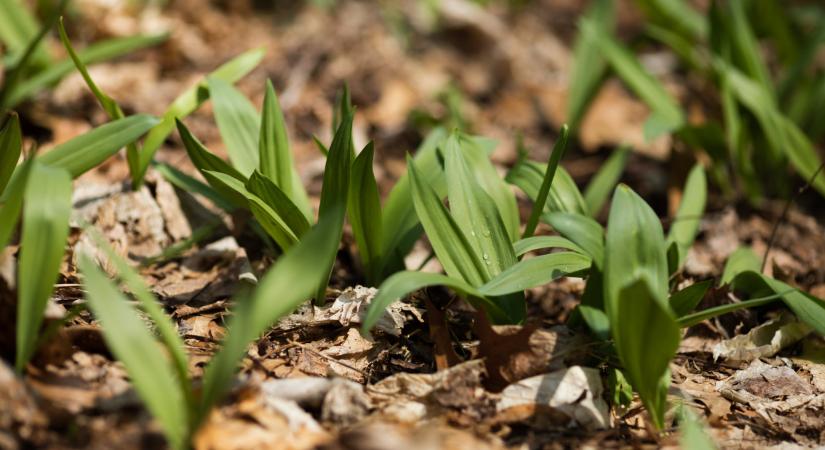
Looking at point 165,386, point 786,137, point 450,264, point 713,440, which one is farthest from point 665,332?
point 786,137

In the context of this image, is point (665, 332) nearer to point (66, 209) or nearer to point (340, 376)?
point (340, 376)

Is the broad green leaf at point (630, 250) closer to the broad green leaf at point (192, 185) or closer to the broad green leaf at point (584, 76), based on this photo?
the broad green leaf at point (192, 185)

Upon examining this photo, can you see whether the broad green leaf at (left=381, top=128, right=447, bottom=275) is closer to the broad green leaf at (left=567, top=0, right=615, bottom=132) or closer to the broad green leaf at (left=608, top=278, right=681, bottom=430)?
the broad green leaf at (left=608, top=278, right=681, bottom=430)

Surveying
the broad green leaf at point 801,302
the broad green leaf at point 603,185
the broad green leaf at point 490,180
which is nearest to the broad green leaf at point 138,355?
the broad green leaf at point 490,180

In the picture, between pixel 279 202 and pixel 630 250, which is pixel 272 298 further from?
pixel 630 250

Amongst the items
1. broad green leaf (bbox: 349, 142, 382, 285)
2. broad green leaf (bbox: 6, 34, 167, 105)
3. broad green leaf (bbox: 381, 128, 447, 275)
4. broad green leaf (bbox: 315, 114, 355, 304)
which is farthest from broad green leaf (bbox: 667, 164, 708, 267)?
broad green leaf (bbox: 6, 34, 167, 105)
